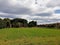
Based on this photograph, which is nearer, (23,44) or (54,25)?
(23,44)

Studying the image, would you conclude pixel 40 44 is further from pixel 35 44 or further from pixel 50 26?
pixel 50 26

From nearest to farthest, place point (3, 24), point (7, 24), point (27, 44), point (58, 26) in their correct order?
point (27, 44) → point (58, 26) → point (3, 24) → point (7, 24)

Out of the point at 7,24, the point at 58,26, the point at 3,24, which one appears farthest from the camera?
the point at 7,24

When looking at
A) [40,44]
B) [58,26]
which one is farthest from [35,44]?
[58,26]

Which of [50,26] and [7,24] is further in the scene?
[7,24]

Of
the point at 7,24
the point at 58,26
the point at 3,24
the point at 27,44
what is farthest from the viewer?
the point at 7,24

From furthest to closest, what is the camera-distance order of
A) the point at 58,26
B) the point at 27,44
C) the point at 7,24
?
the point at 7,24
the point at 58,26
the point at 27,44

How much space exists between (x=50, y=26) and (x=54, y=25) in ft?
10.6

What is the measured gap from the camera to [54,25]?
2916 inches

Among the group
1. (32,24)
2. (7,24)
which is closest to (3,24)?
(7,24)

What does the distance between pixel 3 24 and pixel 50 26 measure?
2213cm

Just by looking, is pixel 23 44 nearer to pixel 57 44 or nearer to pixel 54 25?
pixel 57 44

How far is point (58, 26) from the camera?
72.8 m

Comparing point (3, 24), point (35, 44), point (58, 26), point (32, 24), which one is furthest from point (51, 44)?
point (32, 24)
